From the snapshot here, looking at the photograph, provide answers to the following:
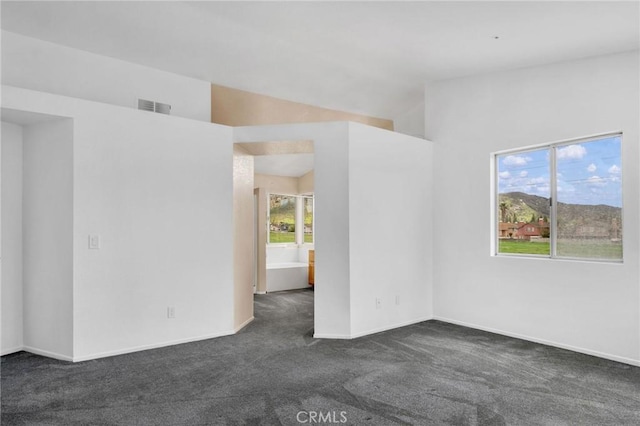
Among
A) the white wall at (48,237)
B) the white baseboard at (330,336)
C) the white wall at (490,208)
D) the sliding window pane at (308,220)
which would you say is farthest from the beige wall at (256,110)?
the sliding window pane at (308,220)

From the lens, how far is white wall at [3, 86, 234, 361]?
389cm

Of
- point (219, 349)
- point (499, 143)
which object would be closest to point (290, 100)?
point (499, 143)

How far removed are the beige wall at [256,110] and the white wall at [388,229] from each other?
1.60m

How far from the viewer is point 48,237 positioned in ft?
13.1

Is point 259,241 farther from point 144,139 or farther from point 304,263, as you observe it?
point 144,139

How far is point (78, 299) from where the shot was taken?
386cm

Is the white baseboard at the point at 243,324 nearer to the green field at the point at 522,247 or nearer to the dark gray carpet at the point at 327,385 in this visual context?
the dark gray carpet at the point at 327,385

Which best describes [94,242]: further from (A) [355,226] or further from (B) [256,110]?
(B) [256,110]

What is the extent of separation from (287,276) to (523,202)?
4773 millimetres

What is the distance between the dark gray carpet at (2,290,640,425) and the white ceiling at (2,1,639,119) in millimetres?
3109

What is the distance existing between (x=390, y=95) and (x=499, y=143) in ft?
6.33

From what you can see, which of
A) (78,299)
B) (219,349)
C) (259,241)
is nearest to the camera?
(78,299)

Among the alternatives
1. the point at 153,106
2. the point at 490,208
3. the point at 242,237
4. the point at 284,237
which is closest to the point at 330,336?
the point at 242,237

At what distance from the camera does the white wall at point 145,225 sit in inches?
153
